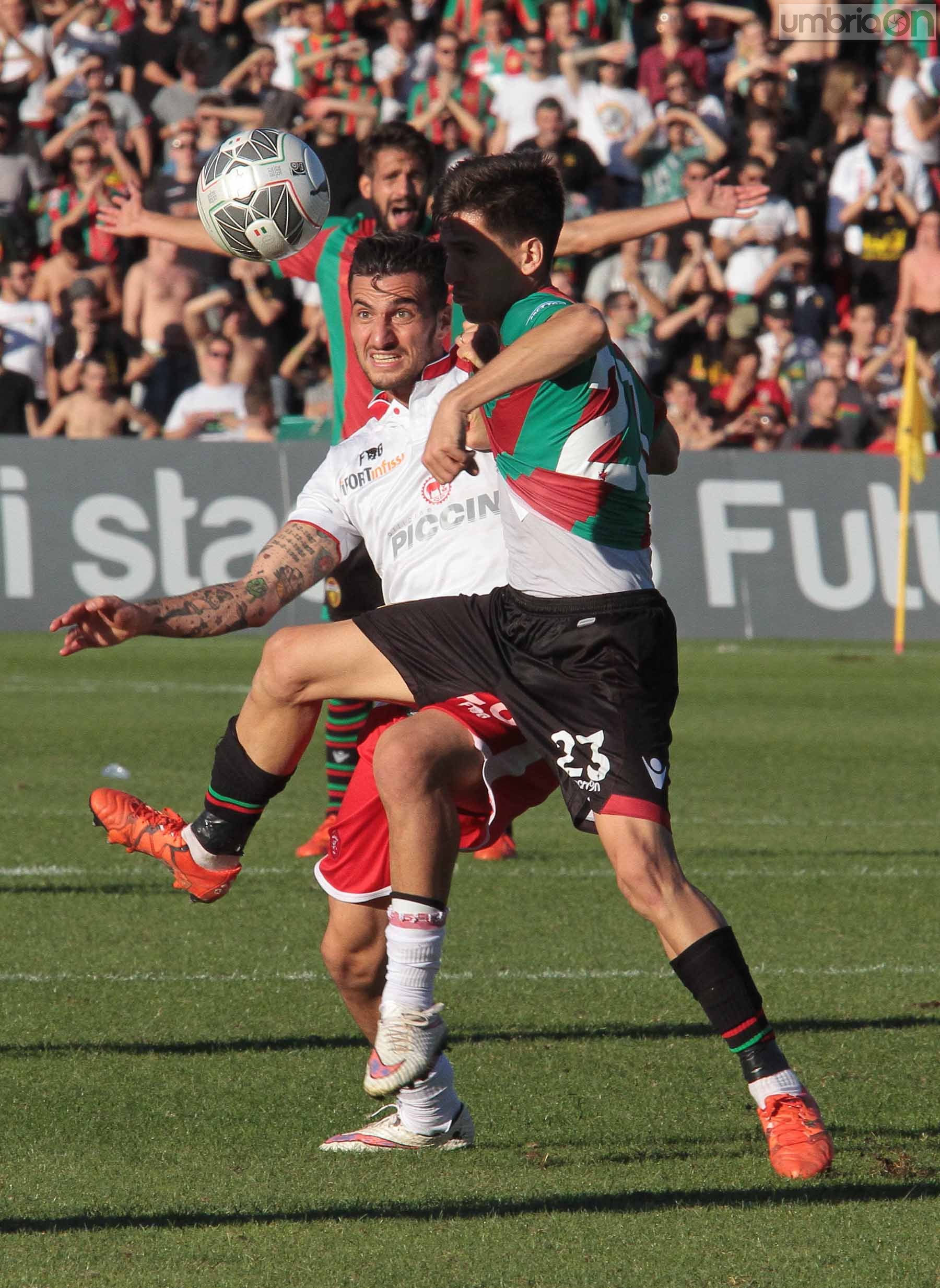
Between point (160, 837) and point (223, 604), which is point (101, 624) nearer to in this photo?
point (223, 604)

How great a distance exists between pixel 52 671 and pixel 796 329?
8274mm

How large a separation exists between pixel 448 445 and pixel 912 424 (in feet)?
39.9

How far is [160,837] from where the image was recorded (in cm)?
498

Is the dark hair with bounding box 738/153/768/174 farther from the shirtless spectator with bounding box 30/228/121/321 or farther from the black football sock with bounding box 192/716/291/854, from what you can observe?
the black football sock with bounding box 192/716/291/854

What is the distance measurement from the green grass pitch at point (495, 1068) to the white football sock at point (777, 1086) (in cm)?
18

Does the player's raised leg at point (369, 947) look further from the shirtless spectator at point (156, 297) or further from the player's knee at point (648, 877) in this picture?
the shirtless spectator at point (156, 297)

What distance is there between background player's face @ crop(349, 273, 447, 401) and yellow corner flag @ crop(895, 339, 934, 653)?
10.8m

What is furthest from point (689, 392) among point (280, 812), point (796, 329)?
point (280, 812)

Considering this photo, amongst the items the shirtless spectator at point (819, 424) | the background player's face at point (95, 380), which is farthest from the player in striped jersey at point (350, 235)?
the shirtless spectator at point (819, 424)

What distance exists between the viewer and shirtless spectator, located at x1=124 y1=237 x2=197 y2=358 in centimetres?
1712

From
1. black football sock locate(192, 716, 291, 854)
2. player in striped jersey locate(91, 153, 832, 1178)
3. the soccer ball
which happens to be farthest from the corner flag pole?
black football sock locate(192, 716, 291, 854)

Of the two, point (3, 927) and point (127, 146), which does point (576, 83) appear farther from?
point (3, 927)

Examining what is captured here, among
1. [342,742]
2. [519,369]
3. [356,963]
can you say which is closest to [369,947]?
[356,963]

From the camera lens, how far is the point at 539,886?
7863 mm
